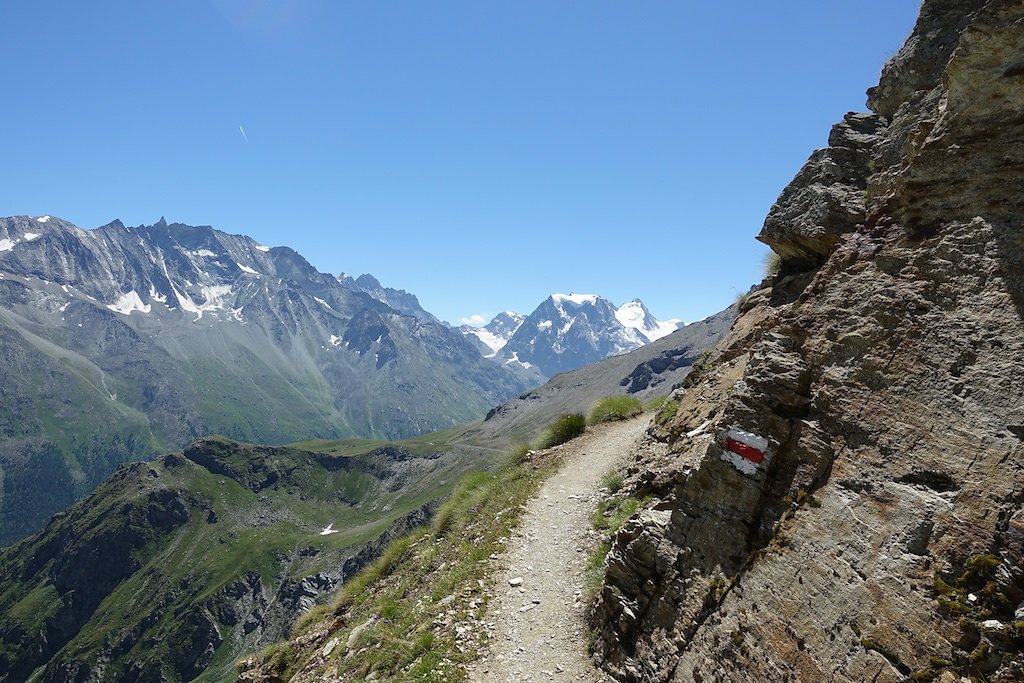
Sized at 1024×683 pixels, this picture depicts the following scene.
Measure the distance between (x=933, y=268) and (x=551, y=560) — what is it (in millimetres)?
12764

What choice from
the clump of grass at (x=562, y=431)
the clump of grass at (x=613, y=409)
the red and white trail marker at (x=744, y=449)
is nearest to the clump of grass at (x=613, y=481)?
the clump of grass at (x=562, y=431)

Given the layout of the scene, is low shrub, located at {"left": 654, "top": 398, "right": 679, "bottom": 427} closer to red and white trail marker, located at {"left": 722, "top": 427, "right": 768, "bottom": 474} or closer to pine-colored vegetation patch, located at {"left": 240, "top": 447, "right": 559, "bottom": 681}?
pine-colored vegetation patch, located at {"left": 240, "top": 447, "right": 559, "bottom": 681}

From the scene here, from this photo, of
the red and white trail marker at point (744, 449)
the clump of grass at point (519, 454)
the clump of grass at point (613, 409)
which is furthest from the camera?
the clump of grass at point (613, 409)

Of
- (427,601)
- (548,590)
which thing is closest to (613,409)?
(548,590)

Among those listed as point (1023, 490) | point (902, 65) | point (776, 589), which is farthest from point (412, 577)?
point (902, 65)

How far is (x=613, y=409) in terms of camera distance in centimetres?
3250

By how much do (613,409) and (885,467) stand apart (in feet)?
76.6

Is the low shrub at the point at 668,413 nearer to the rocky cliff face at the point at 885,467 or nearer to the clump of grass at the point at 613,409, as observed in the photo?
the rocky cliff face at the point at 885,467

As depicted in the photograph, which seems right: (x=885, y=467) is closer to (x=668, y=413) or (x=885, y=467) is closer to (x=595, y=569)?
(x=595, y=569)

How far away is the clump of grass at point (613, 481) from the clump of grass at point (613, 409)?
33.2 feet

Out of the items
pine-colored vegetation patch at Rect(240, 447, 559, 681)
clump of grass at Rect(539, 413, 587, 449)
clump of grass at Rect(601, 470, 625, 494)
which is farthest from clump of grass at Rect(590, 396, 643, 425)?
clump of grass at Rect(601, 470, 625, 494)

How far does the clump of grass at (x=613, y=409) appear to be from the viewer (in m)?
32.0

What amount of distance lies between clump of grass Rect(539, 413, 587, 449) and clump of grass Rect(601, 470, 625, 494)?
7509 millimetres

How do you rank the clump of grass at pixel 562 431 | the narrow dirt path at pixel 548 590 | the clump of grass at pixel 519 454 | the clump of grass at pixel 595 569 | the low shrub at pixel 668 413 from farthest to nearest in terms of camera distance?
the clump of grass at pixel 562 431, the clump of grass at pixel 519 454, the low shrub at pixel 668 413, the clump of grass at pixel 595 569, the narrow dirt path at pixel 548 590
